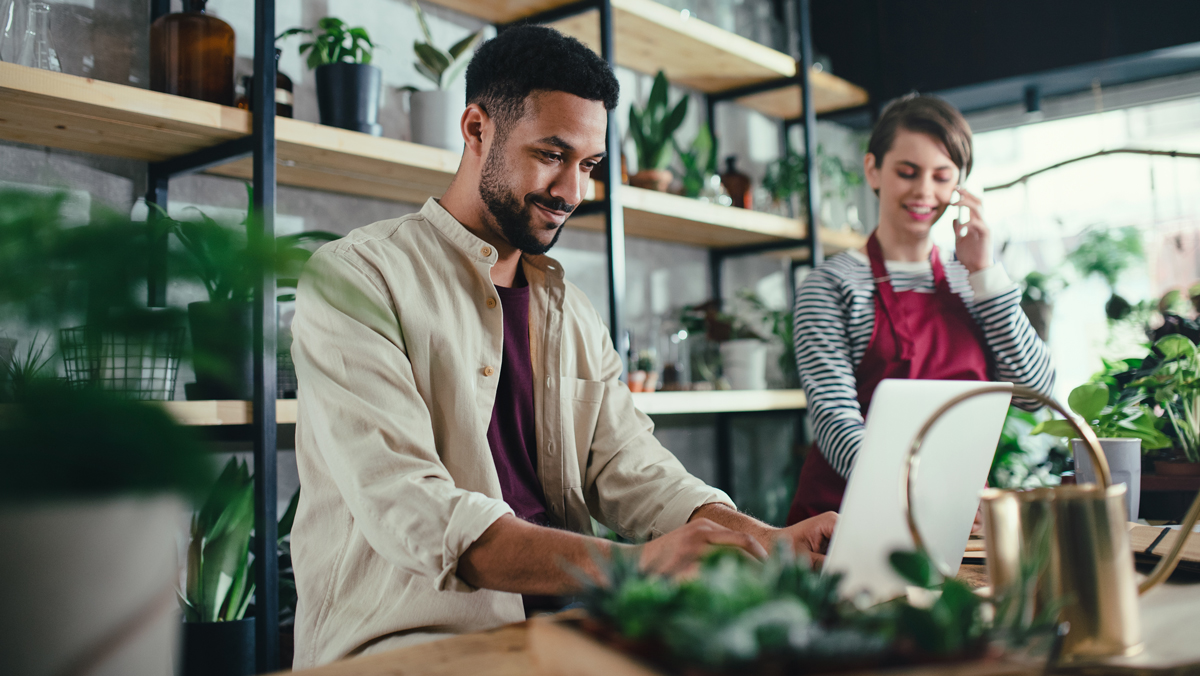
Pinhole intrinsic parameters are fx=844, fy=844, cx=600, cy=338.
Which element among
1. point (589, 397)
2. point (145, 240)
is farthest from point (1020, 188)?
point (145, 240)

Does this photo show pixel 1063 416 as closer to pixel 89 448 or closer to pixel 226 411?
pixel 89 448

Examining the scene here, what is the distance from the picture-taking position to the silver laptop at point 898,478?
71 centimetres

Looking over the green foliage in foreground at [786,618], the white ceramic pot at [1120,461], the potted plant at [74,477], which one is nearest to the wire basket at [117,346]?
the potted plant at [74,477]

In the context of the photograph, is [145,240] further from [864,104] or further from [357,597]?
[864,104]

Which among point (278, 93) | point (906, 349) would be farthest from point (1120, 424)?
point (278, 93)

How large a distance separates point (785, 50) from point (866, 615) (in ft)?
9.76

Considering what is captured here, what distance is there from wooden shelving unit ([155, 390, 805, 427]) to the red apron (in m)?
0.49

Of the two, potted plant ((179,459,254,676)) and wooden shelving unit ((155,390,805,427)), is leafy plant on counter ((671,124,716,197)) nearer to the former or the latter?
wooden shelving unit ((155,390,805,427))

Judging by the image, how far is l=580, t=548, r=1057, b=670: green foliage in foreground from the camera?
0.43 m

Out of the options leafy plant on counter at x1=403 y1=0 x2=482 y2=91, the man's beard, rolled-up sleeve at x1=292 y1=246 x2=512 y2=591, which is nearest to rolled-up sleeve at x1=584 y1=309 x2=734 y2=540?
the man's beard

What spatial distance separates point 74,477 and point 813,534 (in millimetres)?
810

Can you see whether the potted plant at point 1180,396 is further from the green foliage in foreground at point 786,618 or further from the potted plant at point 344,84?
the potted plant at point 344,84

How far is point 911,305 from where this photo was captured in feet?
5.92

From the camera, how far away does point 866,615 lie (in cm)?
48
